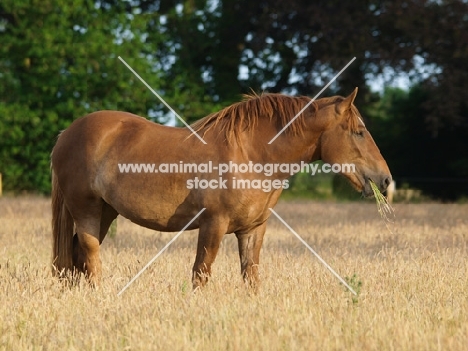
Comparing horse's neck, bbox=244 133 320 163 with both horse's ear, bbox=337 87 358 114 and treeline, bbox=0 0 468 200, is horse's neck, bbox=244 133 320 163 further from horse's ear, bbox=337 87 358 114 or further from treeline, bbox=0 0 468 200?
treeline, bbox=0 0 468 200

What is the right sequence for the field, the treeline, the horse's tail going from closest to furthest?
the field < the horse's tail < the treeline

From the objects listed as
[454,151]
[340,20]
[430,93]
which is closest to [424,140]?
[454,151]

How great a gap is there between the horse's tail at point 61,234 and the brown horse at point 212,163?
38 millimetres

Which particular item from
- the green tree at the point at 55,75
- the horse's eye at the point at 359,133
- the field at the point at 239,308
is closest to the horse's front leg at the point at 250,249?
the field at the point at 239,308

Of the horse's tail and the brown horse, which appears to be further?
the horse's tail

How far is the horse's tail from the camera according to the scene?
7.39m

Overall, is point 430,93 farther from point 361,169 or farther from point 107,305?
point 107,305

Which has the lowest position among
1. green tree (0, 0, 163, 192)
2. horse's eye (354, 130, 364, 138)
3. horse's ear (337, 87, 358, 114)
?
green tree (0, 0, 163, 192)

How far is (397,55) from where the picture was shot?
21312 mm

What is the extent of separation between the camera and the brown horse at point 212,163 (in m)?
6.43

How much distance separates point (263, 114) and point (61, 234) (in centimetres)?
232

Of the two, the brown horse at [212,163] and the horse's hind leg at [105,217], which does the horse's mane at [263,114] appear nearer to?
the brown horse at [212,163]

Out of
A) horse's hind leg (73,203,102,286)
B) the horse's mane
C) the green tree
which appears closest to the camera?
the horse's mane

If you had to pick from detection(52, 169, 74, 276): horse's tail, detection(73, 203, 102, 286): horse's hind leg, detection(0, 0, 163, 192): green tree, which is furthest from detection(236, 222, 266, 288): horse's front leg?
detection(0, 0, 163, 192): green tree
